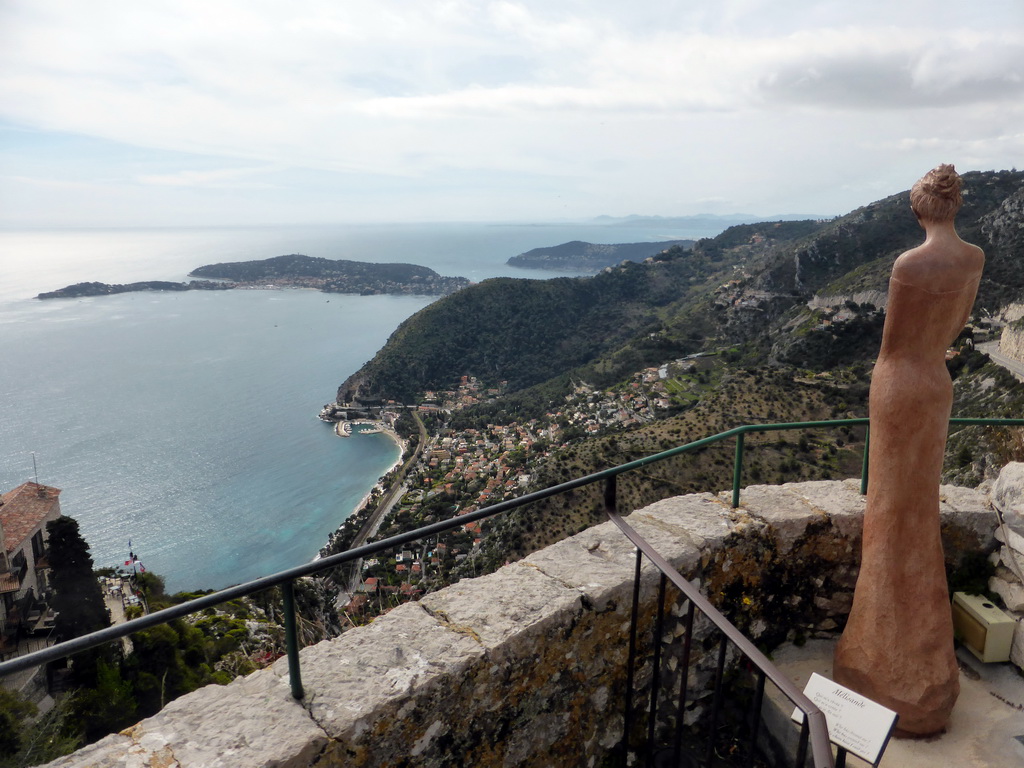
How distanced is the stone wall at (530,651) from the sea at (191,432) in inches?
1571

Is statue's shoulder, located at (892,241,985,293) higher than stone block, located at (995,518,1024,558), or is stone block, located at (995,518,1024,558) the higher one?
statue's shoulder, located at (892,241,985,293)

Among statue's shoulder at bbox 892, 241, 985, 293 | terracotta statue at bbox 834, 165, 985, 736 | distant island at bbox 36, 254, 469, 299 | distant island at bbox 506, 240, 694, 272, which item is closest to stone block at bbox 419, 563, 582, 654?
terracotta statue at bbox 834, 165, 985, 736

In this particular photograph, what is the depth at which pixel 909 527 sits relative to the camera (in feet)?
8.49

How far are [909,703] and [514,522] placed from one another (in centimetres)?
1311

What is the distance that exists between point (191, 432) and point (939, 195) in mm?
68746

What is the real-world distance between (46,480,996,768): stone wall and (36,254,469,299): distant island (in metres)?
141

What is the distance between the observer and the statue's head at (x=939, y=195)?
2.49 metres

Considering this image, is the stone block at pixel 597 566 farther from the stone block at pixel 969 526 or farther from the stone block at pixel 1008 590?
the stone block at pixel 1008 590

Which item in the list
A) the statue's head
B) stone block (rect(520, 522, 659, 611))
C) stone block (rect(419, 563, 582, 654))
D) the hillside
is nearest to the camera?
stone block (rect(419, 563, 582, 654))

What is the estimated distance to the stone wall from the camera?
1709 millimetres

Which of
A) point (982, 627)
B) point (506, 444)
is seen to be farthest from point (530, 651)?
→ point (506, 444)

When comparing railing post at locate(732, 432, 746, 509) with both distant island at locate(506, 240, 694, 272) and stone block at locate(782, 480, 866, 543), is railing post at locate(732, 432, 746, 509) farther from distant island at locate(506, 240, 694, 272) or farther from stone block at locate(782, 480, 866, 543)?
distant island at locate(506, 240, 694, 272)

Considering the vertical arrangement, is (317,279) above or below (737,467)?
above

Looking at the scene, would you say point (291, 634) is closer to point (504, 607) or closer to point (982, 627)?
point (504, 607)
